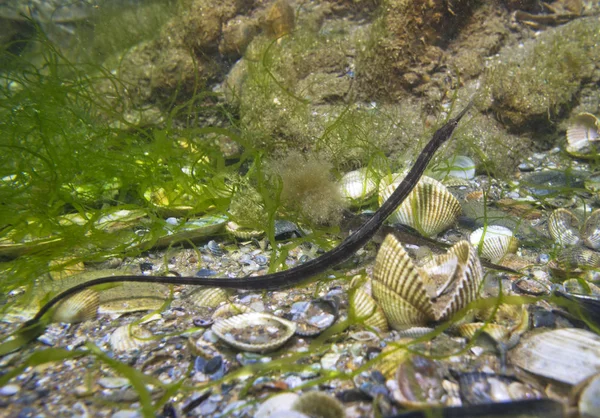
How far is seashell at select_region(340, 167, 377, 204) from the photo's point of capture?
3.41m

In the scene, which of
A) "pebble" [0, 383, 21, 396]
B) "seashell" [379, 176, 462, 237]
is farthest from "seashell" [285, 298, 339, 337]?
"pebble" [0, 383, 21, 396]

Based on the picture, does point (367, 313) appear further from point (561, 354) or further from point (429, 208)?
point (429, 208)

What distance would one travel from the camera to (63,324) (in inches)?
88.6

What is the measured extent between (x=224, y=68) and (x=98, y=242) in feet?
14.3

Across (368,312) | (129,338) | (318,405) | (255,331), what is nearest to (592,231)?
(368,312)

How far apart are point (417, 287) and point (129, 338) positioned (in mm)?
1921

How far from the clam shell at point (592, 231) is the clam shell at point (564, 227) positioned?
51 millimetres

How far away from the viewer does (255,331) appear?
2016 millimetres

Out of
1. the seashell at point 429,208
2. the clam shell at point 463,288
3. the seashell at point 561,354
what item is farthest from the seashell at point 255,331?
the seashell at point 429,208

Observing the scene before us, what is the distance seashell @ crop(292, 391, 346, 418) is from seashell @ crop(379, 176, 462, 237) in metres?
1.88

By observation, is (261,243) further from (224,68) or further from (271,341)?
→ (224,68)

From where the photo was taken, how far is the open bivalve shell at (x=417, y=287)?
71.6 inches

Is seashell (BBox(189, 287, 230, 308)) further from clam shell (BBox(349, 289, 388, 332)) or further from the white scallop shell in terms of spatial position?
the white scallop shell

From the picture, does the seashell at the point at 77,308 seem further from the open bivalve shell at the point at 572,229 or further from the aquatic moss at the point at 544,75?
the aquatic moss at the point at 544,75
